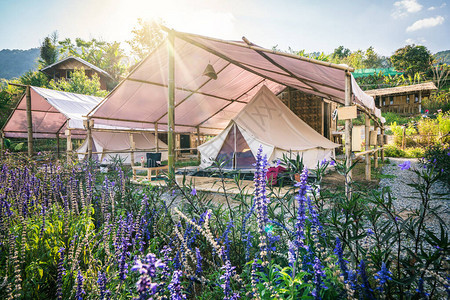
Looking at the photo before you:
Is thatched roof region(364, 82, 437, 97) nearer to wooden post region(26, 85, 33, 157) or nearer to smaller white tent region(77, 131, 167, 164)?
smaller white tent region(77, 131, 167, 164)

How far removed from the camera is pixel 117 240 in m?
1.50

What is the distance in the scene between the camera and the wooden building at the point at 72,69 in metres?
23.2

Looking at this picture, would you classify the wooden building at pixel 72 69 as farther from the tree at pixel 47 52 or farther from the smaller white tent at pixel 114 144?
the smaller white tent at pixel 114 144

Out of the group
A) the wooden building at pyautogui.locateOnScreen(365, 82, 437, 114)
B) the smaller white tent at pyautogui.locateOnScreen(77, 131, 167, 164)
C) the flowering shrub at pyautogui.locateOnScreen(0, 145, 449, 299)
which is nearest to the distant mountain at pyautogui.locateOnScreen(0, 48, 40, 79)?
the smaller white tent at pyautogui.locateOnScreen(77, 131, 167, 164)

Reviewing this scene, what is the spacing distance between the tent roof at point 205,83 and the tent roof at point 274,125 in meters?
0.78

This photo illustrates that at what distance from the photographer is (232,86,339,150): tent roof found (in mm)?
6789

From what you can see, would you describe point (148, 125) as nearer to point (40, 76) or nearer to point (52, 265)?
point (52, 265)

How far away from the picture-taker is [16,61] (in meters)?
106

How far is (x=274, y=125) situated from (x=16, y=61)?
14207 centimetres

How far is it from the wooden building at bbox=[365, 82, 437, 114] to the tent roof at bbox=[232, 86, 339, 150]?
15301mm

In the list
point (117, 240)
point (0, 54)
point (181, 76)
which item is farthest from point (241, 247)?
point (0, 54)

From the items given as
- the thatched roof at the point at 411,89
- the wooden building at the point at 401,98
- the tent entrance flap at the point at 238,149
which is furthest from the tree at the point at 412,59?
the tent entrance flap at the point at 238,149

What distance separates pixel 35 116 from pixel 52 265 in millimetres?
10582

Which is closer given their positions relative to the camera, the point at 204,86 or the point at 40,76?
the point at 204,86
